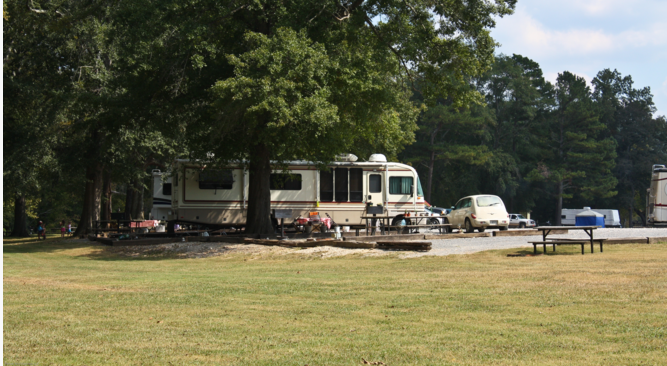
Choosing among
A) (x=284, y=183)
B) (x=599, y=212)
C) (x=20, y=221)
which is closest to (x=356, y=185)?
(x=284, y=183)

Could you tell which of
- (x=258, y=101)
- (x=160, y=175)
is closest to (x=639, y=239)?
(x=258, y=101)

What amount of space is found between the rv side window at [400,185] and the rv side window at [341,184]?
2.06 metres

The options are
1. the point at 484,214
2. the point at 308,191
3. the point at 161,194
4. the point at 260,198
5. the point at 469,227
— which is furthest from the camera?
the point at 161,194

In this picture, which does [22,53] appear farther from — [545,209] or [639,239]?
[545,209]

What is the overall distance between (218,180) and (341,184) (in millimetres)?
5215

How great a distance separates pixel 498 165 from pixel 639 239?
47646 millimetres

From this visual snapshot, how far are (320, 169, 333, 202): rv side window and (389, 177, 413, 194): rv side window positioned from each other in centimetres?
269

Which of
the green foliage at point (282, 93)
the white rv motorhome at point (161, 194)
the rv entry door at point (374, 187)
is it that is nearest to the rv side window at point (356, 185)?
the rv entry door at point (374, 187)

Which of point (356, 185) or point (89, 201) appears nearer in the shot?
point (356, 185)

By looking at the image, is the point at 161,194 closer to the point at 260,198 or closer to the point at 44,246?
the point at 44,246

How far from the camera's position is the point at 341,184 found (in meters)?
27.2

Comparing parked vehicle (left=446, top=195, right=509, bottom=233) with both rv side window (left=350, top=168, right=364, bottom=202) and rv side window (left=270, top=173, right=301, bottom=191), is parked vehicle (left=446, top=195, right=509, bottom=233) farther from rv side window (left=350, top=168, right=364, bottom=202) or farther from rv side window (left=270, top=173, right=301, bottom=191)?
rv side window (left=270, top=173, right=301, bottom=191)

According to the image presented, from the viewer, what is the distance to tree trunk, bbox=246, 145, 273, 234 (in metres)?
23.1

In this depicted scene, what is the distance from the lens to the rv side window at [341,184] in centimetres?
2716
